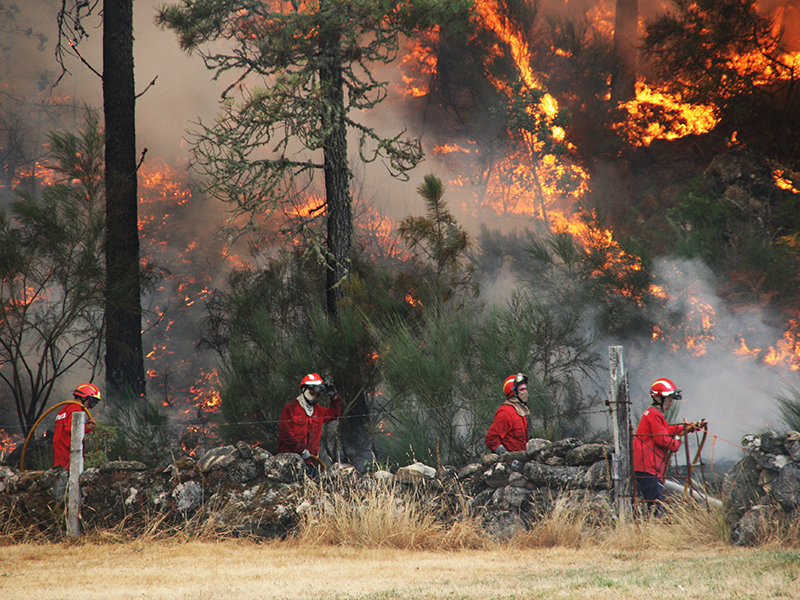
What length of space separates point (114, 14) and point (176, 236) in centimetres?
959

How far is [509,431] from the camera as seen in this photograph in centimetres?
803

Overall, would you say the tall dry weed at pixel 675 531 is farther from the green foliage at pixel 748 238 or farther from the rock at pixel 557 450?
the green foliage at pixel 748 238

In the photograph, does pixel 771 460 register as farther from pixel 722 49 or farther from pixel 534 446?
pixel 722 49

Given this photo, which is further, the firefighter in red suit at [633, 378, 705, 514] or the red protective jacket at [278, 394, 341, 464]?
the red protective jacket at [278, 394, 341, 464]

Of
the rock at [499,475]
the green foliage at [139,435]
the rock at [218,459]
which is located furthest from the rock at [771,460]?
the green foliage at [139,435]

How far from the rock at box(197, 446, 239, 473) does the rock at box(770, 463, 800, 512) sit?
5.24m

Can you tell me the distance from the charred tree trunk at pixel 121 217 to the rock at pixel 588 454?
26.5 feet

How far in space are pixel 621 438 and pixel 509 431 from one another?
4.70 feet

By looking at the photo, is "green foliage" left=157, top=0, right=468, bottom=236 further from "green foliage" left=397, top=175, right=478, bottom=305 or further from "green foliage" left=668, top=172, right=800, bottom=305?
"green foliage" left=668, top=172, right=800, bottom=305

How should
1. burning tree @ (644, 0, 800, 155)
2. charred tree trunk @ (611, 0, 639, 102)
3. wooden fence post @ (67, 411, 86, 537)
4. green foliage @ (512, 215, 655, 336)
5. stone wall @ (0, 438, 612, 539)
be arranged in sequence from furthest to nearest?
charred tree trunk @ (611, 0, 639, 102) → burning tree @ (644, 0, 800, 155) → green foliage @ (512, 215, 655, 336) → wooden fence post @ (67, 411, 86, 537) → stone wall @ (0, 438, 612, 539)

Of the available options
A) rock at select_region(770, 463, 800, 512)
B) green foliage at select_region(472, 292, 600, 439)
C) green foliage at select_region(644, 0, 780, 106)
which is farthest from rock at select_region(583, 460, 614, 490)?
green foliage at select_region(644, 0, 780, 106)

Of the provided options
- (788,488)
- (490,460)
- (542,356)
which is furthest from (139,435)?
(788,488)

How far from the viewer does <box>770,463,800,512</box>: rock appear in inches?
234

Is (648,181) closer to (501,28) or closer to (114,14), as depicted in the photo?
(501,28)
